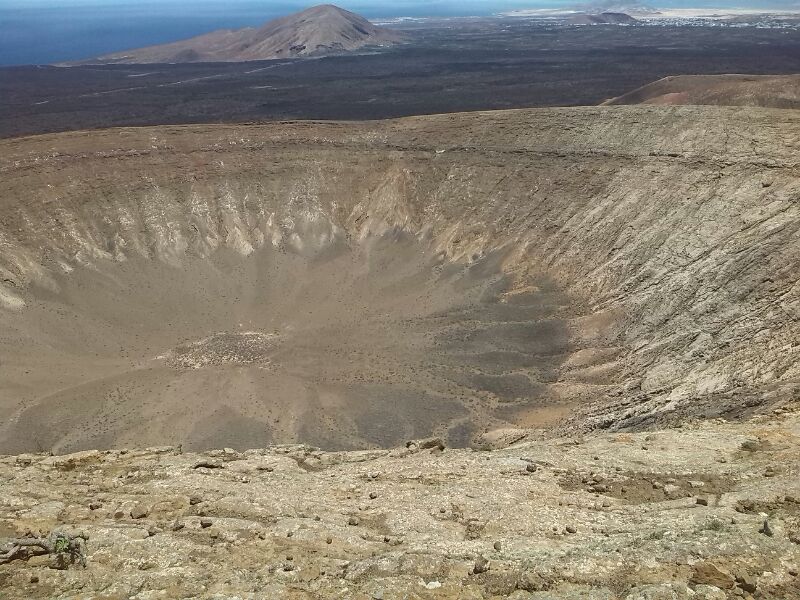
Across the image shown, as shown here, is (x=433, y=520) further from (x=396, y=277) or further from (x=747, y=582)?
(x=396, y=277)

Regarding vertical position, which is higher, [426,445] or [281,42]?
[281,42]

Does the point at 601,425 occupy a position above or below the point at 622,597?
below

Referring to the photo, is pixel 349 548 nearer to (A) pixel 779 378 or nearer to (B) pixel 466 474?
(B) pixel 466 474

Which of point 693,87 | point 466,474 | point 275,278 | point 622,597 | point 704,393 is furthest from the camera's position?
point 693,87

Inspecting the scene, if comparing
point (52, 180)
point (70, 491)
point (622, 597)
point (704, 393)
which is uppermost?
point (52, 180)

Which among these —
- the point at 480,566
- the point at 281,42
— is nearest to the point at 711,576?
the point at 480,566

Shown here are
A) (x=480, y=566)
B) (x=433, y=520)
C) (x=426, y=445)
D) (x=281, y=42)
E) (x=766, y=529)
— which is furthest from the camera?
(x=281, y=42)

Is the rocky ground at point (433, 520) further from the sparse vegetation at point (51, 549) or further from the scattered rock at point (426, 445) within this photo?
the scattered rock at point (426, 445)

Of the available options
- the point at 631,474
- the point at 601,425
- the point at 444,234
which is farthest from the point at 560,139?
the point at 631,474
